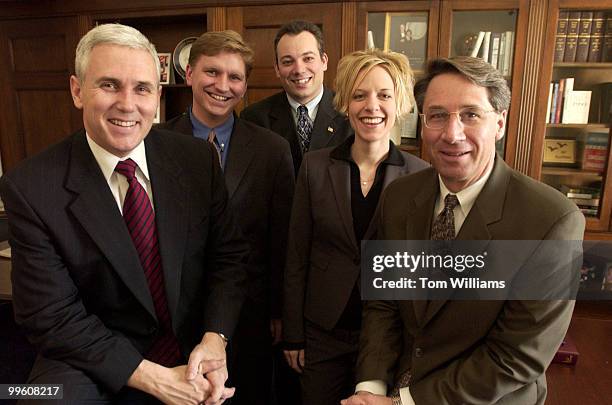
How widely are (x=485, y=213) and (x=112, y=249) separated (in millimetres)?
930

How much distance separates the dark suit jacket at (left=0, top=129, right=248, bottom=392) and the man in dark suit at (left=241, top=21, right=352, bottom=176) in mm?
804

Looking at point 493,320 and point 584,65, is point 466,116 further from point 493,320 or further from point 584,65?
point 584,65

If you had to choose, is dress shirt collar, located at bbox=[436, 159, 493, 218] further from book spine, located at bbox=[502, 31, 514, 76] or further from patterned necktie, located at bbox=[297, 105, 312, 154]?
book spine, located at bbox=[502, 31, 514, 76]

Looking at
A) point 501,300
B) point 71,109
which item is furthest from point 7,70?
point 501,300

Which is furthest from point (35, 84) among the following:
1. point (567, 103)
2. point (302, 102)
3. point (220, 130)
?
point (567, 103)

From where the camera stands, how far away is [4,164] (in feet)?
10.4

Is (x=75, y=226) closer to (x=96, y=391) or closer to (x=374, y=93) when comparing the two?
(x=96, y=391)

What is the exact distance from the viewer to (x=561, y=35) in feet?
7.84

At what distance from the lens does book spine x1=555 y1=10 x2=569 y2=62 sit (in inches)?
92.9

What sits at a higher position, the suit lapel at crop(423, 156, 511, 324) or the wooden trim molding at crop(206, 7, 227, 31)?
the wooden trim molding at crop(206, 7, 227, 31)

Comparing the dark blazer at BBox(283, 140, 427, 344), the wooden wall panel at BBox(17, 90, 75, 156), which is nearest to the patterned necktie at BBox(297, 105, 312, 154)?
the dark blazer at BBox(283, 140, 427, 344)

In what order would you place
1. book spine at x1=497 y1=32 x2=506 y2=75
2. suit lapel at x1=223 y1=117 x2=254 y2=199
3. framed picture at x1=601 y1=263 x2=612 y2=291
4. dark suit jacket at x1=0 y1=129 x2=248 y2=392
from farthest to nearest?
framed picture at x1=601 y1=263 x2=612 y2=291
book spine at x1=497 y1=32 x2=506 y2=75
suit lapel at x1=223 y1=117 x2=254 y2=199
dark suit jacket at x1=0 y1=129 x2=248 y2=392

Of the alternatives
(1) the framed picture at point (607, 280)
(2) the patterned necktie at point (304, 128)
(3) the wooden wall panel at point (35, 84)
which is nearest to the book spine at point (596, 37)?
(1) the framed picture at point (607, 280)

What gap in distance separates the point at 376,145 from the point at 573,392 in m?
0.98
